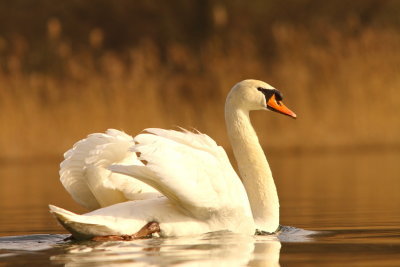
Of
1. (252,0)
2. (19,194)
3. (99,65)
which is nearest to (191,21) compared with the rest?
(252,0)

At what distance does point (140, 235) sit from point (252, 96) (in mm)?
1530

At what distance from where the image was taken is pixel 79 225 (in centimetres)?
704

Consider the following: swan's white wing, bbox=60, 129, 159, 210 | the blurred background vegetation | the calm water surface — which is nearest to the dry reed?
the blurred background vegetation

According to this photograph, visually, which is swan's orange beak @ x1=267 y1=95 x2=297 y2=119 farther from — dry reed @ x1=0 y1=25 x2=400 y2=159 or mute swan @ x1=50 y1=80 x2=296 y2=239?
dry reed @ x1=0 y1=25 x2=400 y2=159

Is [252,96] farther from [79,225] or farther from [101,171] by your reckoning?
[79,225]

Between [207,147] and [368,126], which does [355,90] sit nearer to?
[368,126]

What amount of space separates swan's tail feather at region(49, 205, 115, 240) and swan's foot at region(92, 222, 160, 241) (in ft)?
0.10

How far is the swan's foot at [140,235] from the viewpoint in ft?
23.5

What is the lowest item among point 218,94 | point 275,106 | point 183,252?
point 183,252

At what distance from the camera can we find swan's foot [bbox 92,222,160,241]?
717 cm

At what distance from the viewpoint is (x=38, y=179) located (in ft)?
46.1

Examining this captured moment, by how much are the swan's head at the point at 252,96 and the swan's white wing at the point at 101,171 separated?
875mm

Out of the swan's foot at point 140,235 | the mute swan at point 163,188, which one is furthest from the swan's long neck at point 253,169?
the swan's foot at point 140,235

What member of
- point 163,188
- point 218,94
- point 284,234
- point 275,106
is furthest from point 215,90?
point 163,188
